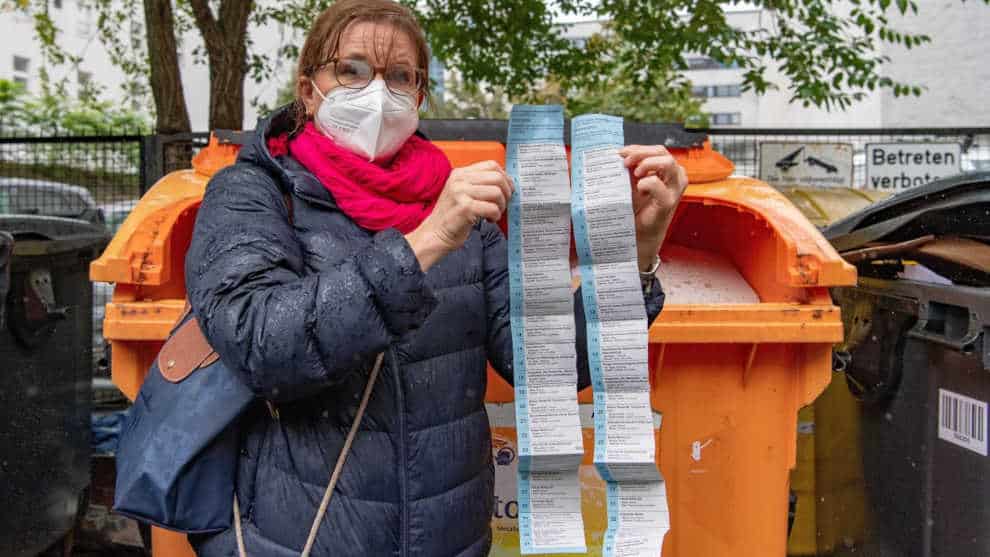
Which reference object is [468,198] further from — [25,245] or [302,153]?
[25,245]

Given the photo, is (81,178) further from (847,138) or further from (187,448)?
(847,138)

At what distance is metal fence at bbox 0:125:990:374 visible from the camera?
5.55 meters

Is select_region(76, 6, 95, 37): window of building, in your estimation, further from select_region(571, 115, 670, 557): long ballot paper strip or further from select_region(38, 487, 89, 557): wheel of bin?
select_region(571, 115, 670, 557): long ballot paper strip

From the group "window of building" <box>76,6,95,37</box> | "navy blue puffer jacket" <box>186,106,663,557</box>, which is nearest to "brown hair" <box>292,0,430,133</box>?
"navy blue puffer jacket" <box>186,106,663,557</box>

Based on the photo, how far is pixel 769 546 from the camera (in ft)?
8.17

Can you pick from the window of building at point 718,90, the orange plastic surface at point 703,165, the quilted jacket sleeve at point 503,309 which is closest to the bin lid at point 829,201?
the orange plastic surface at point 703,165

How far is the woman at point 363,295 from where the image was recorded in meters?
1.30

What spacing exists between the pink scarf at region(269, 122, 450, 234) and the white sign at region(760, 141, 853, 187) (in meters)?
4.46

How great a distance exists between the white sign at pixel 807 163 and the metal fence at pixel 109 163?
7.2 inches

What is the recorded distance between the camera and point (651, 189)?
1497mm

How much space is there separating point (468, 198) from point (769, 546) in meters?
1.67

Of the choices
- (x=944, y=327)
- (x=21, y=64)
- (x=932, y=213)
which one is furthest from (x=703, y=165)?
(x=21, y=64)

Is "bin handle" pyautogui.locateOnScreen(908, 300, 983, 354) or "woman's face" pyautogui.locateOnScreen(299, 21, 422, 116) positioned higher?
"woman's face" pyautogui.locateOnScreen(299, 21, 422, 116)

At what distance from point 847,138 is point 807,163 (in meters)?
0.94
